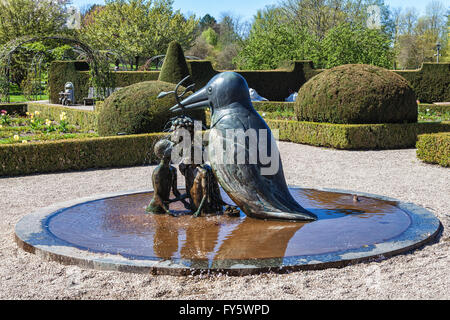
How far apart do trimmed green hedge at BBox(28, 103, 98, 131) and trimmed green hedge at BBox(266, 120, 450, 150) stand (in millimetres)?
7636

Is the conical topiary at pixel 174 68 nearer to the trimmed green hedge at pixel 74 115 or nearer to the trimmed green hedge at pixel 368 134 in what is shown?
the trimmed green hedge at pixel 74 115

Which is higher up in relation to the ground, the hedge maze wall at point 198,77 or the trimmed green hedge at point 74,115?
the hedge maze wall at point 198,77

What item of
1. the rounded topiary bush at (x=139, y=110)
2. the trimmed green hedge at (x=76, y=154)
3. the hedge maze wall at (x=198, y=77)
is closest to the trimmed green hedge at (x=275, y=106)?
the hedge maze wall at (x=198, y=77)

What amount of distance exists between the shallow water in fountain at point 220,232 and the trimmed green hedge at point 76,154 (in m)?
4.46

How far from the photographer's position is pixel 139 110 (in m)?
12.0

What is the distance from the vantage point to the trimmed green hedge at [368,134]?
→ 12641mm

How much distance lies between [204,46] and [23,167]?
166ft

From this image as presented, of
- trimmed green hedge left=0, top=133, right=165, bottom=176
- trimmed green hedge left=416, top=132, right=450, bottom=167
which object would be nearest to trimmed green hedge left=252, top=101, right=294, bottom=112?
trimmed green hedge left=416, top=132, right=450, bottom=167

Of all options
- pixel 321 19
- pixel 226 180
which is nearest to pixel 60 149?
pixel 226 180

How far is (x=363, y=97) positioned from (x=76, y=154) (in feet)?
23.3

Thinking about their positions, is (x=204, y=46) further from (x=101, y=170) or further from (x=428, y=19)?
(x=101, y=170)

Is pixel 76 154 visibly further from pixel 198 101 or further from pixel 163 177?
pixel 198 101

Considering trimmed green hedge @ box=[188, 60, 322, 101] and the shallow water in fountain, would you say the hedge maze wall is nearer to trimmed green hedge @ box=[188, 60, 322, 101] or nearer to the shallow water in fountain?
trimmed green hedge @ box=[188, 60, 322, 101]

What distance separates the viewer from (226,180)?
5.38 metres
